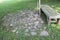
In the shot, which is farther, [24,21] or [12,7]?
[12,7]

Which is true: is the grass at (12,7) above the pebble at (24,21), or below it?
below

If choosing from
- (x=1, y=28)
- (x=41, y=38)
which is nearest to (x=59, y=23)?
(x=41, y=38)

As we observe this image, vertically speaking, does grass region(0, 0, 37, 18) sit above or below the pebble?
below

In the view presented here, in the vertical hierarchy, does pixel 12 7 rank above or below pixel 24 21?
below

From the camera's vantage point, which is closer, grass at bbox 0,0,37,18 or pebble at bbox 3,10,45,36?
pebble at bbox 3,10,45,36

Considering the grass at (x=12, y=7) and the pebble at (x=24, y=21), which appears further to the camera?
the grass at (x=12, y=7)

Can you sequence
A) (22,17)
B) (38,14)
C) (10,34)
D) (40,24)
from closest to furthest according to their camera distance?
1. (10,34)
2. (40,24)
3. (22,17)
4. (38,14)

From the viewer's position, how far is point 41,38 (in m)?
4.06

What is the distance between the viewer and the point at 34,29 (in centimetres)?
469

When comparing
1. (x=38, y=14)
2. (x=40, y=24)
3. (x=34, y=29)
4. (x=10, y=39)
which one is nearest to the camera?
(x=10, y=39)

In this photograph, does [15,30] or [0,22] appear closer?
[15,30]

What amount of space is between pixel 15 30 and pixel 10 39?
0.61 metres

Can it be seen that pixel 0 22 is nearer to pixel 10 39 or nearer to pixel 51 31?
pixel 10 39

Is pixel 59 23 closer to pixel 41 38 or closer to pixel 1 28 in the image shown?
pixel 41 38
